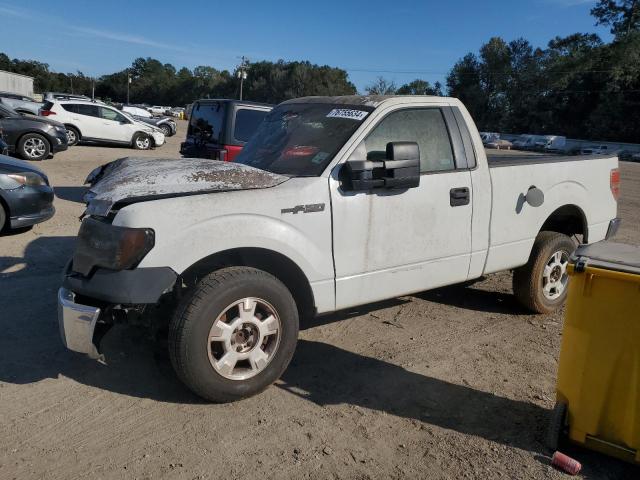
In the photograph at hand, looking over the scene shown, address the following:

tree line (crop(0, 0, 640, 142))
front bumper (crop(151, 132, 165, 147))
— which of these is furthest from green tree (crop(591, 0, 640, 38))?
front bumper (crop(151, 132, 165, 147))

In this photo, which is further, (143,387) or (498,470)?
(143,387)

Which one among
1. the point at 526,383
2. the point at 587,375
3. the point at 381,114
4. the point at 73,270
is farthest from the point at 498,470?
the point at 73,270

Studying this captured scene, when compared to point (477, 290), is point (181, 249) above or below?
above

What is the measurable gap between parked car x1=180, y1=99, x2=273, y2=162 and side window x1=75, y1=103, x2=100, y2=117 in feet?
38.1

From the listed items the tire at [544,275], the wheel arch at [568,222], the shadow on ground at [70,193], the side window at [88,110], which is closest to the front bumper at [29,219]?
the shadow on ground at [70,193]

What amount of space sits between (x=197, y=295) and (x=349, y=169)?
1.33 meters

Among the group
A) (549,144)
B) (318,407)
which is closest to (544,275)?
(318,407)

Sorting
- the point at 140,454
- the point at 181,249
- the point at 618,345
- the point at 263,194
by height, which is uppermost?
the point at 263,194

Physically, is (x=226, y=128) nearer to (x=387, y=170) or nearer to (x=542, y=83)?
(x=387, y=170)

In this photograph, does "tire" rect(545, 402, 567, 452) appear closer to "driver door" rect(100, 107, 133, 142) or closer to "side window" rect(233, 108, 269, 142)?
"side window" rect(233, 108, 269, 142)

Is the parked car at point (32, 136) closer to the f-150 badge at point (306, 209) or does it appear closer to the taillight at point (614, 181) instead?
the f-150 badge at point (306, 209)

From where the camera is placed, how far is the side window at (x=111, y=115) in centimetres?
1984

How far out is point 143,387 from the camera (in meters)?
3.78

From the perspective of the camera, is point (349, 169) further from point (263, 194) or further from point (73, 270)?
point (73, 270)
